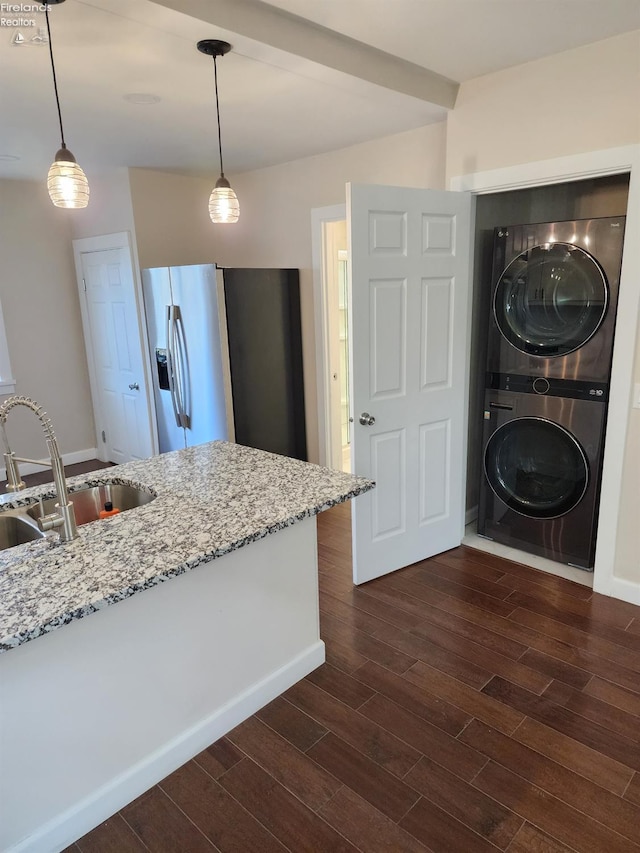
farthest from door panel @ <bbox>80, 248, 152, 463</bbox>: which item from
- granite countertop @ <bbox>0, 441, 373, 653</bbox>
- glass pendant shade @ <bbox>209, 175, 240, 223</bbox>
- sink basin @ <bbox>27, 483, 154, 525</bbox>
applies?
sink basin @ <bbox>27, 483, 154, 525</bbox>

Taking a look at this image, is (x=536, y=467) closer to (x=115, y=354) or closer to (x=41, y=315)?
(x=115, y=354)

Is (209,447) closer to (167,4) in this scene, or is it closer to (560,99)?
(167,4)

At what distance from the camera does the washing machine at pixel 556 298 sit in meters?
2.61

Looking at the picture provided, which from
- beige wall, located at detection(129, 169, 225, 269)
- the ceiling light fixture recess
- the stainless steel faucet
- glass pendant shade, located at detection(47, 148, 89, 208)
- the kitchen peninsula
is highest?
the ceiling light fixture recess

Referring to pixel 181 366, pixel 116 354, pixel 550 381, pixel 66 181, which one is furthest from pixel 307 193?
pixel 66 181

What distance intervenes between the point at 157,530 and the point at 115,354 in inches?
136

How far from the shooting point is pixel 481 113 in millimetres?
2758

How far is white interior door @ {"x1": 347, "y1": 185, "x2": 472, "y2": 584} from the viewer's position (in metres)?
2.61

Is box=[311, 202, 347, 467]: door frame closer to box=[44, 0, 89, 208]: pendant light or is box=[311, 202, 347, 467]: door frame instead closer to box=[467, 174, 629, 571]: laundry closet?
box=[467, 174, 629, 571]: laundry closet

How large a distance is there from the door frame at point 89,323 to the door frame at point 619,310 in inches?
102

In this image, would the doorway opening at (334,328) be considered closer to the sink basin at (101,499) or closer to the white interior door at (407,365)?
the white interior door at (407,365)

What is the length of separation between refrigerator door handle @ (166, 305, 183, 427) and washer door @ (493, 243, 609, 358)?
90.6 inches

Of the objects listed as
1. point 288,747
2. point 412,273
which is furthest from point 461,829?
point 412,273

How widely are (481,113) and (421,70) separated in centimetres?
37
